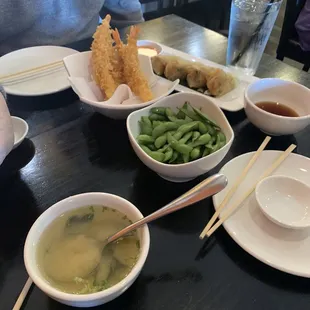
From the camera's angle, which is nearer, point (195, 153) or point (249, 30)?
point (195, 153)

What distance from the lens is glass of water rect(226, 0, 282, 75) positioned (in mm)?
1343

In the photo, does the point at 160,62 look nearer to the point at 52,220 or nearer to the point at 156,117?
the point at 156,117

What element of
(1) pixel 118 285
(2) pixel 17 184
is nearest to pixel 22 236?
(2) pixel 17 184

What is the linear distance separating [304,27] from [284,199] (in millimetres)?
1768

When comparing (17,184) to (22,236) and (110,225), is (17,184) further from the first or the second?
(110,225)

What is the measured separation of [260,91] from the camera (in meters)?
1.15

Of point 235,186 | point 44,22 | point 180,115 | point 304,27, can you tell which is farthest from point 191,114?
point 304,27

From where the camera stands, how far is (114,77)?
118 centimetres

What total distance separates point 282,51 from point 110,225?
2.10 metres

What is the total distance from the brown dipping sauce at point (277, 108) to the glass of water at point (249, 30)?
0.31m

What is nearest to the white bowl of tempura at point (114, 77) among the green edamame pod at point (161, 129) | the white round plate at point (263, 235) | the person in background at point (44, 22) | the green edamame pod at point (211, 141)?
the green edamame pod at point (161, 129)

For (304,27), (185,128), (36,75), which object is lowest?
(304,27)

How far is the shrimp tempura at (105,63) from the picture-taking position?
1.12 metres

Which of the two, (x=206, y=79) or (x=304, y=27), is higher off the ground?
(x=206, y=79)
